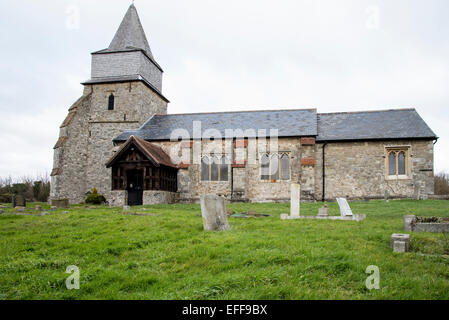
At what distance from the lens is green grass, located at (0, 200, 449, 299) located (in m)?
4.52

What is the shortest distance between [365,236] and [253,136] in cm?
1693

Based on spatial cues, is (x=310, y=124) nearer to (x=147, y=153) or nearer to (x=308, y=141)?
(x=308, y=141)

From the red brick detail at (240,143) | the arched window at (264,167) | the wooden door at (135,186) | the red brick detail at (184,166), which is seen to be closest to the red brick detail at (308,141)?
the arched window at (264,167)

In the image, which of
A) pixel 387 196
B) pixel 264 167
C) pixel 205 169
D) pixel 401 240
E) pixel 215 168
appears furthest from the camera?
pixel 205 169

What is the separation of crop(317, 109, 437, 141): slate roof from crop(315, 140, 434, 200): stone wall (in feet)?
1.57

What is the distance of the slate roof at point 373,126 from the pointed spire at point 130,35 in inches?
680

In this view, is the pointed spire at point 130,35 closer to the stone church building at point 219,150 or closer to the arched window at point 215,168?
the stone church building at point 219,150

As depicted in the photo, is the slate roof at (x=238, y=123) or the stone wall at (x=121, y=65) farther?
the stone wall at (x=121, y=65)

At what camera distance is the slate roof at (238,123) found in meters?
24.3

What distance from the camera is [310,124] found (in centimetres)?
2433

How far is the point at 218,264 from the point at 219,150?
19161 millimetres

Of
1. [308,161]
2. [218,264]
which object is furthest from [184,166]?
[218,264]

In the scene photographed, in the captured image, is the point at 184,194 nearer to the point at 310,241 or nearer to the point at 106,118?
the point at 106,118
